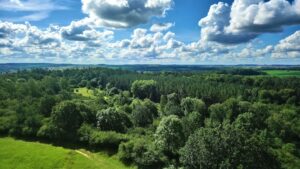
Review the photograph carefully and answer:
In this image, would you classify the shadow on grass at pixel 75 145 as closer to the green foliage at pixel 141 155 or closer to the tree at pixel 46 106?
the green foliage at pixel 141 155

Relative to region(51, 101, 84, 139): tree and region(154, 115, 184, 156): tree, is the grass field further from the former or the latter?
region(154, 115, 184, 156): tree

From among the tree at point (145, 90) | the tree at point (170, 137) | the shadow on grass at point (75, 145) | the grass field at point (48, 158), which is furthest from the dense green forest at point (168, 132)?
the tree at point (145, 90)

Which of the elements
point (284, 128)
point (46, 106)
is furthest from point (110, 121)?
point (284, 128)

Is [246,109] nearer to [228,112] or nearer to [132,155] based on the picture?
[228,112]

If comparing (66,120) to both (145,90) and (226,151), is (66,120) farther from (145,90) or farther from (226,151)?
(145,90)

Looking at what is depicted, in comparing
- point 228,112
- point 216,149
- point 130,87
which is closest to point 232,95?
point 228,112
